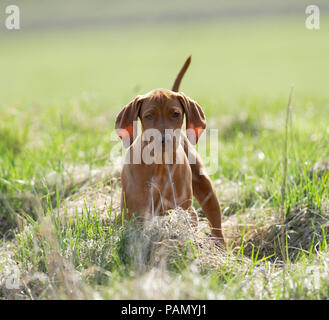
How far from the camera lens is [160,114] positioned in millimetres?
3668

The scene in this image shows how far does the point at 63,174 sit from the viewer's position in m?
4.95

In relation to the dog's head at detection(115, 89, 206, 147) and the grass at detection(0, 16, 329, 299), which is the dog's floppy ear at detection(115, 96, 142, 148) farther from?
the grass at detection(0, 16, 329, 299)

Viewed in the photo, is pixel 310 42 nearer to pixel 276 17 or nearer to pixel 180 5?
pixel 276 17

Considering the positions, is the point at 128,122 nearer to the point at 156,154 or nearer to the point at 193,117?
the point at 156,154

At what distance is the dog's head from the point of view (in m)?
3.67

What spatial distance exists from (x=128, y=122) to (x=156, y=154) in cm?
30

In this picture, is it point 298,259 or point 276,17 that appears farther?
point 276,17

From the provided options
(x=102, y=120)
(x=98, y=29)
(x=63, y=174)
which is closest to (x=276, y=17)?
(x=98, y=29)

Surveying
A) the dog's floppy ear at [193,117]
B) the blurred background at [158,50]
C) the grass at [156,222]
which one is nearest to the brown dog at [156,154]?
the dog's floppy ear at [193,117]

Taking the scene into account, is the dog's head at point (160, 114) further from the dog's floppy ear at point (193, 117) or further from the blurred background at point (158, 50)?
the blurred background at point (158, 50)

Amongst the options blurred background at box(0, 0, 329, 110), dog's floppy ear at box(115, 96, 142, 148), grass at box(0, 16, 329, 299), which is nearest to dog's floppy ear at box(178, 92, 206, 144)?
dog's floppy ear at box(115, 96, 142, 148)

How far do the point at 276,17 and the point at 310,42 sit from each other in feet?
31.0

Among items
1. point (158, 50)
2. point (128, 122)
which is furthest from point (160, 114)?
point (158, 50)
